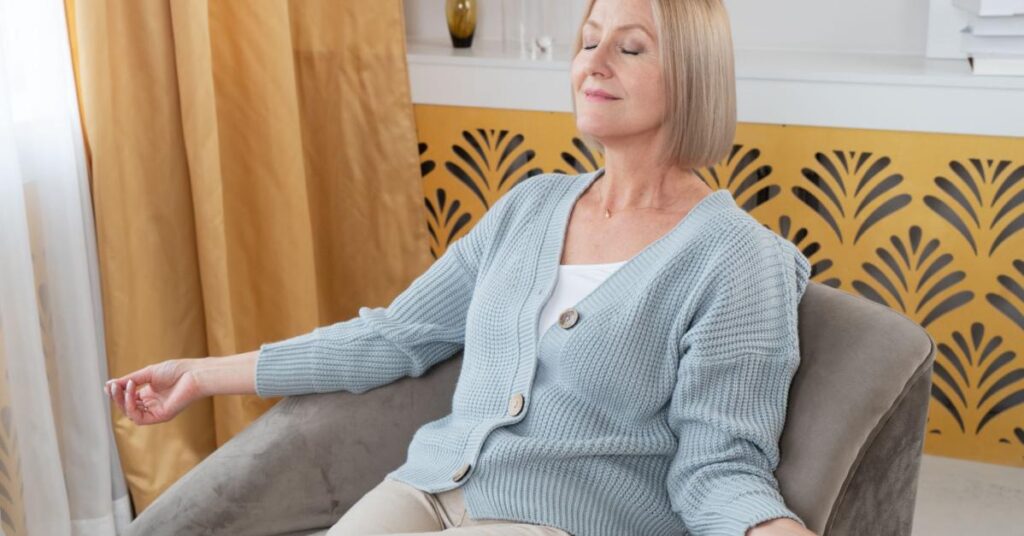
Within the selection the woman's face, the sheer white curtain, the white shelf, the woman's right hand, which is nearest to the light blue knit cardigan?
the woman's face

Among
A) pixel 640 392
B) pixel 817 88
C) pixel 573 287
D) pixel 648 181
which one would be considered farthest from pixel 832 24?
pixel 640 392

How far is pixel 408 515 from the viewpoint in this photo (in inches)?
59.6

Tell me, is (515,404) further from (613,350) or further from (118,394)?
(118,394)

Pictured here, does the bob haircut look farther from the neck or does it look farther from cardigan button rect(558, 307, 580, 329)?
cardigan button rect(558, 307, 580, 329)

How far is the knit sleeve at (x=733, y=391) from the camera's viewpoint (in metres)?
1.40

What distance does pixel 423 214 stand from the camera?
2736 millimetres

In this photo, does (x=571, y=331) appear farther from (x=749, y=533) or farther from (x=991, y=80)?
(x=991, y=80)

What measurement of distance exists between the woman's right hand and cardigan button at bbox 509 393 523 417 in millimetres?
427

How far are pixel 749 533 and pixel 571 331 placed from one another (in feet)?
1.07

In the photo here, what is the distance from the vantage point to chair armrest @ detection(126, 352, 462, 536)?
1546mm

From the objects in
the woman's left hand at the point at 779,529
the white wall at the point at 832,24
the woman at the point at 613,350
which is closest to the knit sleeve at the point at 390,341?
the woman at the point at 613,350

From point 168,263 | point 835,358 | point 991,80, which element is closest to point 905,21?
point 991,80

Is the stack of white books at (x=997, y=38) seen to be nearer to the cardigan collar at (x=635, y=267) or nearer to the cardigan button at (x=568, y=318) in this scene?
the cardigan collar at (x=635, y=267)

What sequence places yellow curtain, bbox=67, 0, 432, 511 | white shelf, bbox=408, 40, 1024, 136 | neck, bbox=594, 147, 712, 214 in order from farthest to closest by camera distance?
white shelf, bbox=408, 40, 1024, 136
yellow curtain, bbox=67, 0, 432, 511
neck, bbox=594, 147, 712, 214
